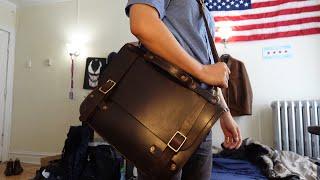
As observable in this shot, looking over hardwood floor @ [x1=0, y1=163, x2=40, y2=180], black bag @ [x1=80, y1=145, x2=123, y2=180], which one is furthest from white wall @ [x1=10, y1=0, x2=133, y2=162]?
black bag @ [x1=80, y1=145, x2=123, y2=180]

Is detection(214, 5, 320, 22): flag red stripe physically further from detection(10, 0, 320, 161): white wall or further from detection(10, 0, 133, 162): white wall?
detection(10, 0, 133, 162): white wall

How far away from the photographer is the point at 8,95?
399cm

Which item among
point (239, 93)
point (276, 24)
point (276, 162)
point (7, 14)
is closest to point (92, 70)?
point (7, 14)

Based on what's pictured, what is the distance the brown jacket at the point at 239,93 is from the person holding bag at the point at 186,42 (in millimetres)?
2114

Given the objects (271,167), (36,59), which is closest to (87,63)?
(36,59)

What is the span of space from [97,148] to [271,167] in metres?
1.61

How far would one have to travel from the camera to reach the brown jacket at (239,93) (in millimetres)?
2855

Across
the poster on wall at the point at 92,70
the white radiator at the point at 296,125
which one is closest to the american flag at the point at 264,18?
the white radiator at the point at 296,125

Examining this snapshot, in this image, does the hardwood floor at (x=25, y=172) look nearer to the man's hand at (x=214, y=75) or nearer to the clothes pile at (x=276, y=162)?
the clothes pile at (x=276, y=162)

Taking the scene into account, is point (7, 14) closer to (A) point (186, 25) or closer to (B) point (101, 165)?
(B) point (101, 165)

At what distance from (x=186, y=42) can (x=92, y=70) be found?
305 centimetres

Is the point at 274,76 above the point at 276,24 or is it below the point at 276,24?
below

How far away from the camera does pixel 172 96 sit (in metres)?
0.60

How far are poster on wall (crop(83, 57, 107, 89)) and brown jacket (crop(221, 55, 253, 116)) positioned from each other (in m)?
1.67
